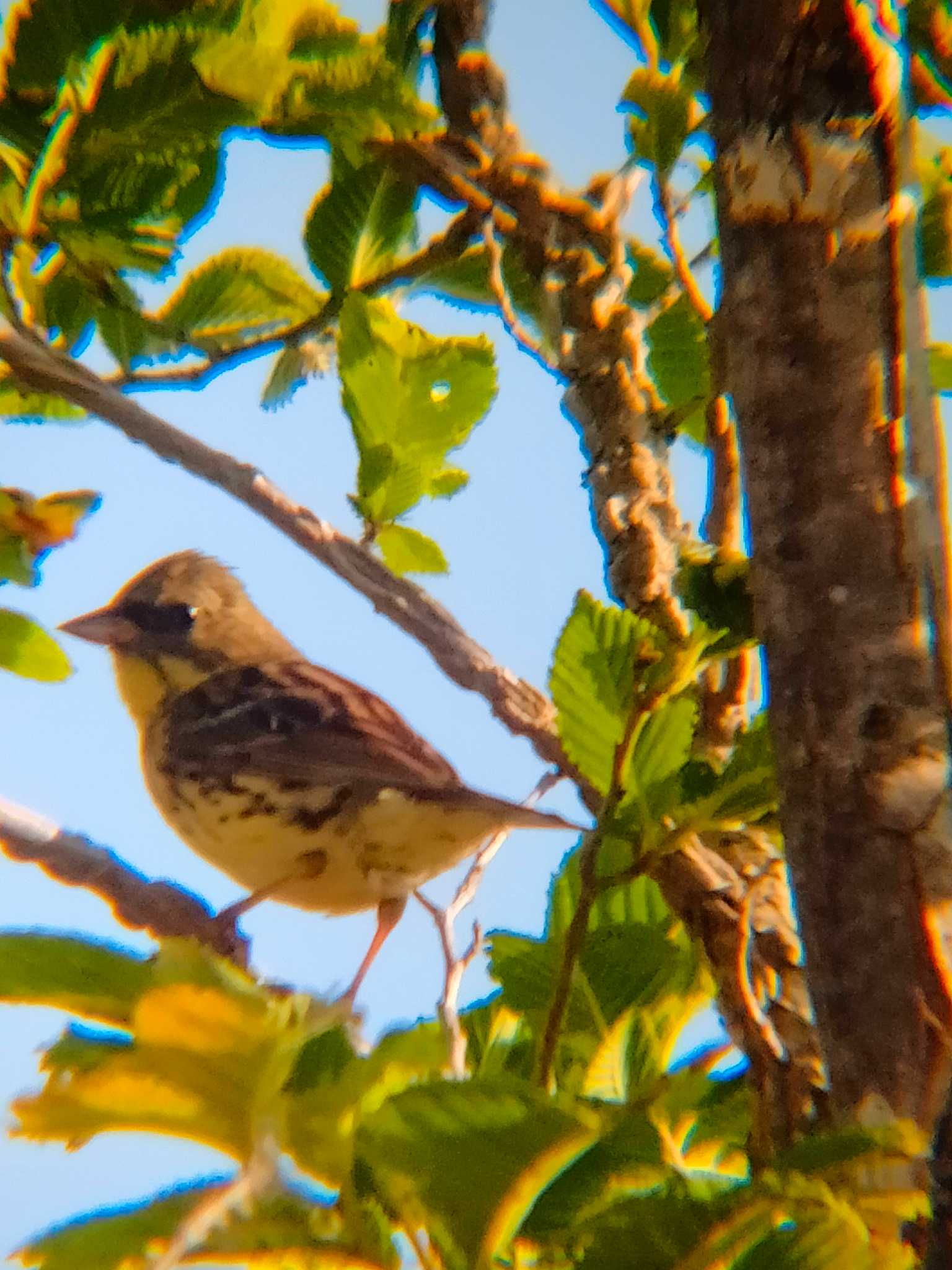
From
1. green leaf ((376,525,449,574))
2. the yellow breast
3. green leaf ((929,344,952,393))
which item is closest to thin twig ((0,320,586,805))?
green leaf ((376,525,449,574))

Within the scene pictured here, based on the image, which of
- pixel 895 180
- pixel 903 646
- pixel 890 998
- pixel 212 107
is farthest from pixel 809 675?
pixel 212 107

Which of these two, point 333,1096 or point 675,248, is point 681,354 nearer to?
point 675,248

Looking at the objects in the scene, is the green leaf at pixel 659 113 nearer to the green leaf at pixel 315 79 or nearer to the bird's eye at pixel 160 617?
the green leaf at pixel 315 79

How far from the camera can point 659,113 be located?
4.73 feet

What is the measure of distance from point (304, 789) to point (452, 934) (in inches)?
52.9

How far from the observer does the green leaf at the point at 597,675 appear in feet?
3.07

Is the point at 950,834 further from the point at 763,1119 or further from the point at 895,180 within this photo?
the point at 895,180

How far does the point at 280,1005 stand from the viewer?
598 millimetres

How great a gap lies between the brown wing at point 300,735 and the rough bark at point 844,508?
166cm

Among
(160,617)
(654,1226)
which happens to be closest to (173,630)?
(160,617)

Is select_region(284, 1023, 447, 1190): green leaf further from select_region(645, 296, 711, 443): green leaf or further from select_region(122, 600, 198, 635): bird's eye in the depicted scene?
select_region(122, 600, 198, 635): bird's eye

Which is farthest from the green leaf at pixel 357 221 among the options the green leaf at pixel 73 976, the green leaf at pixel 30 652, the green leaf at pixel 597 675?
the green leaf at pixel 73 976

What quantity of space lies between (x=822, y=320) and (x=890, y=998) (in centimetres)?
47

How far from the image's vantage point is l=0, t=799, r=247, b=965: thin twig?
148 centimetres
